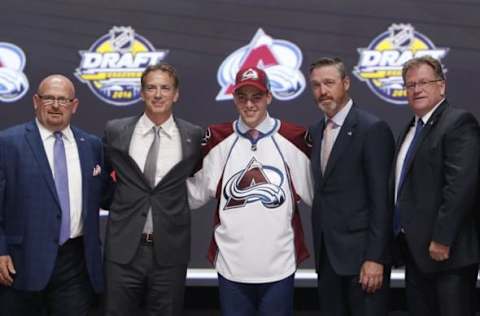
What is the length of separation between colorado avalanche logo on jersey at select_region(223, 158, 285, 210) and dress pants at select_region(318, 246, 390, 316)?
0.32m

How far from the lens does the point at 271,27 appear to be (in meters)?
3.90

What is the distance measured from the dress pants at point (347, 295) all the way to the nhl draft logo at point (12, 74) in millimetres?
2344

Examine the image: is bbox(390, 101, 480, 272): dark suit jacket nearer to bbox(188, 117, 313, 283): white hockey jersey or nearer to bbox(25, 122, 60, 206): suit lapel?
bbox(188, 117, 313, 283): white hockey jersey

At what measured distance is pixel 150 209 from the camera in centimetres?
261

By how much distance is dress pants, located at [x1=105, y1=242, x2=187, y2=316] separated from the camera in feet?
8.53

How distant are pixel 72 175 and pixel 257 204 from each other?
0.82 metres

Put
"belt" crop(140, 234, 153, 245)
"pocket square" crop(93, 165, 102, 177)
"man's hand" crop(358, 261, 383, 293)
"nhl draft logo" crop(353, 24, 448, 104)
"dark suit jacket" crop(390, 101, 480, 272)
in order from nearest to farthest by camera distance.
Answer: "dark suit jacket" crop(390, 101, 480, 272) → "man's hand" crop(358, 261, 383, 293) → "belt" crop(140, 234, 153, 245) → "pocket square" crop(93, 165, 102, 177) → "nhl draft logo" crop(353, 24, 448, 104)

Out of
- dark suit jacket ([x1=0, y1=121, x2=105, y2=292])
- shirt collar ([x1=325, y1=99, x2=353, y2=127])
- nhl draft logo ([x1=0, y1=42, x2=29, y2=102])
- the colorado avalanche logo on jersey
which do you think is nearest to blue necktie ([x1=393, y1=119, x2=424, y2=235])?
shirt collar ([x1=325, y1=99, x2=353, y2=127])

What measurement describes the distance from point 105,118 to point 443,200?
2.32 m

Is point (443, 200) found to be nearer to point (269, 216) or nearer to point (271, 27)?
point (269, 216)

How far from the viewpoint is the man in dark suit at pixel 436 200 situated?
94.0 inches

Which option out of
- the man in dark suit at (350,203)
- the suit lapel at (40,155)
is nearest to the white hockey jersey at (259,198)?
the man in dark suit at (350,203)

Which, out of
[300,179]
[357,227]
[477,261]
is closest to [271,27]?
[300,179]

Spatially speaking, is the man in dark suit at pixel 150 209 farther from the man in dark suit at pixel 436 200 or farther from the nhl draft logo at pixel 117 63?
the nhl draft logo at pixel 117 63
